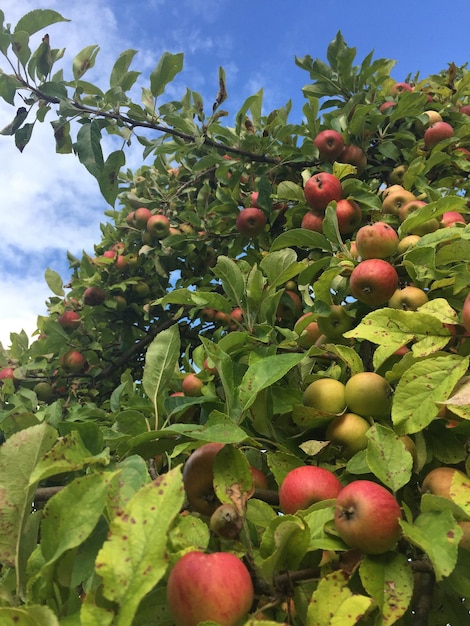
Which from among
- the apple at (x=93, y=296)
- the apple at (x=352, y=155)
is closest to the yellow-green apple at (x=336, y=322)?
the apple at (x=352, y=155)

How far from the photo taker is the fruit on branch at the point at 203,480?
3.67ft

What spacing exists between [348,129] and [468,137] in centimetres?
92

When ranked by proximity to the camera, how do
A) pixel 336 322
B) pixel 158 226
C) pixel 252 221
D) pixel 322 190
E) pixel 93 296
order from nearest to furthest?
1. pixel 336 322
2. pixel 322 190
3. pixel 252 221
4. pixel 158 226
5. pixel 93 296

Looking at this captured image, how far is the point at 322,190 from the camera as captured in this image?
2311 millimetres

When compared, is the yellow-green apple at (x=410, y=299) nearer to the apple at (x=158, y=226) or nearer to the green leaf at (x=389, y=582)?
the green leaf at (x=389, y=582)

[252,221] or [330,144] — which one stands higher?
[330,144]

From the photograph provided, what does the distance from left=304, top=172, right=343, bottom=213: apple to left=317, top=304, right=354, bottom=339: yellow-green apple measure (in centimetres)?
78

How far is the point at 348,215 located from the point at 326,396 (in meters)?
1.21

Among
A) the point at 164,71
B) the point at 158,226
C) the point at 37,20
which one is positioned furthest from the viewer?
the point at 158,226

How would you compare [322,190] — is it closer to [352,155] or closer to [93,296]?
[352,155]

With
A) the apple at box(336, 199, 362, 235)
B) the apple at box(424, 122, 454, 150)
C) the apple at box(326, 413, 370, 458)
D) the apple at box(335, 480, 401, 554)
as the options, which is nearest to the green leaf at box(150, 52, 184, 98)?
the apple at box(336, 199, 362, 235)

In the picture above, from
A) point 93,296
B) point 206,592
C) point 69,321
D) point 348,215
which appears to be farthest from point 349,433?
point 69,321

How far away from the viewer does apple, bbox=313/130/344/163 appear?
2.70m

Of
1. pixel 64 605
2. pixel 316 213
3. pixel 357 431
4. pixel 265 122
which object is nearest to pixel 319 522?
pixel 357 431
